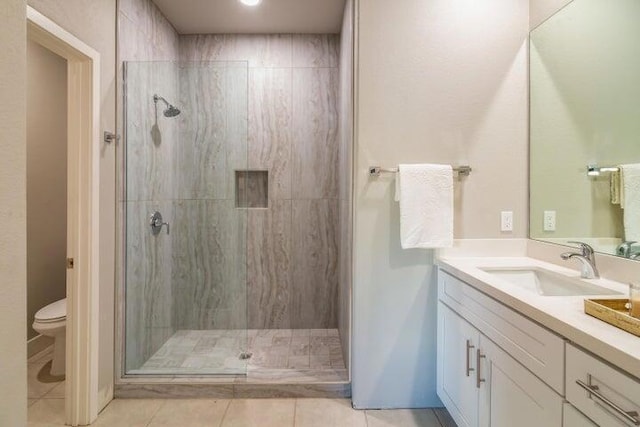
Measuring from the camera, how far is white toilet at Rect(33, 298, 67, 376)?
2.29 m

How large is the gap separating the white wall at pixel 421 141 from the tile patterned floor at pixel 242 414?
10 centimetres

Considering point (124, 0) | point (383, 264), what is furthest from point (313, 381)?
point (124, 0)

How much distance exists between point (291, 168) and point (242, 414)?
6.48 feet

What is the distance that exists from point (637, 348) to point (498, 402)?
67 cm

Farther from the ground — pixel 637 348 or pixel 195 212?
pixel 195 212

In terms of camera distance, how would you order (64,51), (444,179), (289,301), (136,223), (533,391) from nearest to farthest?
1. (533,391)
2. (64,51)
3. (444,179)
4. (136,223)
5. (289,301)

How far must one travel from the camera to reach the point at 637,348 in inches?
32.7

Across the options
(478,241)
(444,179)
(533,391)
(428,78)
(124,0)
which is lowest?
(533,391)

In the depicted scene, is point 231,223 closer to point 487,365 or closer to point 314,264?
point 314,264

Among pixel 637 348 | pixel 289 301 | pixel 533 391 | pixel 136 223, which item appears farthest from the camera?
pixel 289 301

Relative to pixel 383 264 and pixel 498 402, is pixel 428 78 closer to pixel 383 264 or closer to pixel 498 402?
pixel 383 264

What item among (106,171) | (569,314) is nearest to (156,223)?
(106,171)

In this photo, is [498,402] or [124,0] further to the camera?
[124,0]

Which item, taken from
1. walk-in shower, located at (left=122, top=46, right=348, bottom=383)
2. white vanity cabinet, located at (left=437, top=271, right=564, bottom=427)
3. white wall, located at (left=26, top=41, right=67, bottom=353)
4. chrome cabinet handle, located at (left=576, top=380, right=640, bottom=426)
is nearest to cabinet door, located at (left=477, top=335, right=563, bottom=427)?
white vanity cabinet, located at (left=437, top=271, right=564, bottom=427)
